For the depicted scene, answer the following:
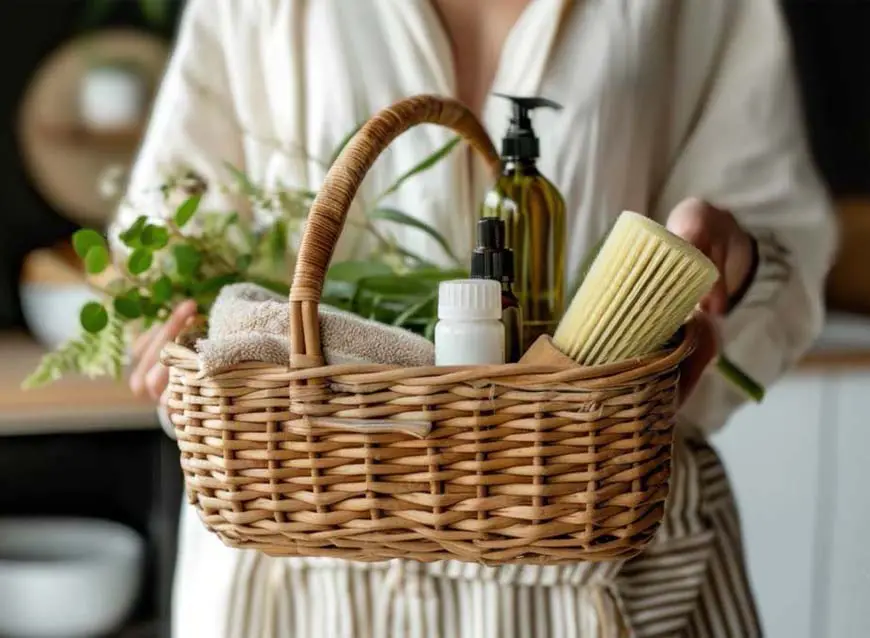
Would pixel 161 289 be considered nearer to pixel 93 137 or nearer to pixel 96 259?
pixel 96 259

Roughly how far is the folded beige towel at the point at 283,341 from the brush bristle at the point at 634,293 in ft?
0.24

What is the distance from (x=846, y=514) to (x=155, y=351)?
2.78ft

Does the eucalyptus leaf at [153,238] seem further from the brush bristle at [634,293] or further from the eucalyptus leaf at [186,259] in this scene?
the brush bristle at [634,293]

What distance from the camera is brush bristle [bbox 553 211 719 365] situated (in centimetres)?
46

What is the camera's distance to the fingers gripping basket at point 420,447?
1.47 ft

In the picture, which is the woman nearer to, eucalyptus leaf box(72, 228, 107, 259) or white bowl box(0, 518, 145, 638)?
eucalyptus leaf box(72, 228, 107, 259)

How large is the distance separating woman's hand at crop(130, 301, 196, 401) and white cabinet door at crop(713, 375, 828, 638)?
3.21ft

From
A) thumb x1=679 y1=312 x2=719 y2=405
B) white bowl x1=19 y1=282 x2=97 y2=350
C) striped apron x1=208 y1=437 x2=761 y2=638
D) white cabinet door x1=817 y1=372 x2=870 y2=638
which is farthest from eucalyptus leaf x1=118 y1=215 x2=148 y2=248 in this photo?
white bowl x1=19 y1=282 x2=97 y2=350

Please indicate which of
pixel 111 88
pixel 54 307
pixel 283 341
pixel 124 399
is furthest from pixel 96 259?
pixel 111 88

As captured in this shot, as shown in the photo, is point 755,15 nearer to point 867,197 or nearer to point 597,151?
point 597,151

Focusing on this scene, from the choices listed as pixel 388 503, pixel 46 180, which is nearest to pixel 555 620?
pixel 388 503

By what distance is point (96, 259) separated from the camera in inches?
23.6

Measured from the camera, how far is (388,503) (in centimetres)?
47

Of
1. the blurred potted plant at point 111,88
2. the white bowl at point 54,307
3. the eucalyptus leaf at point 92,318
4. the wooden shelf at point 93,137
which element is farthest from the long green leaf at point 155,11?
the eucalyptus leaf at point 92,318
